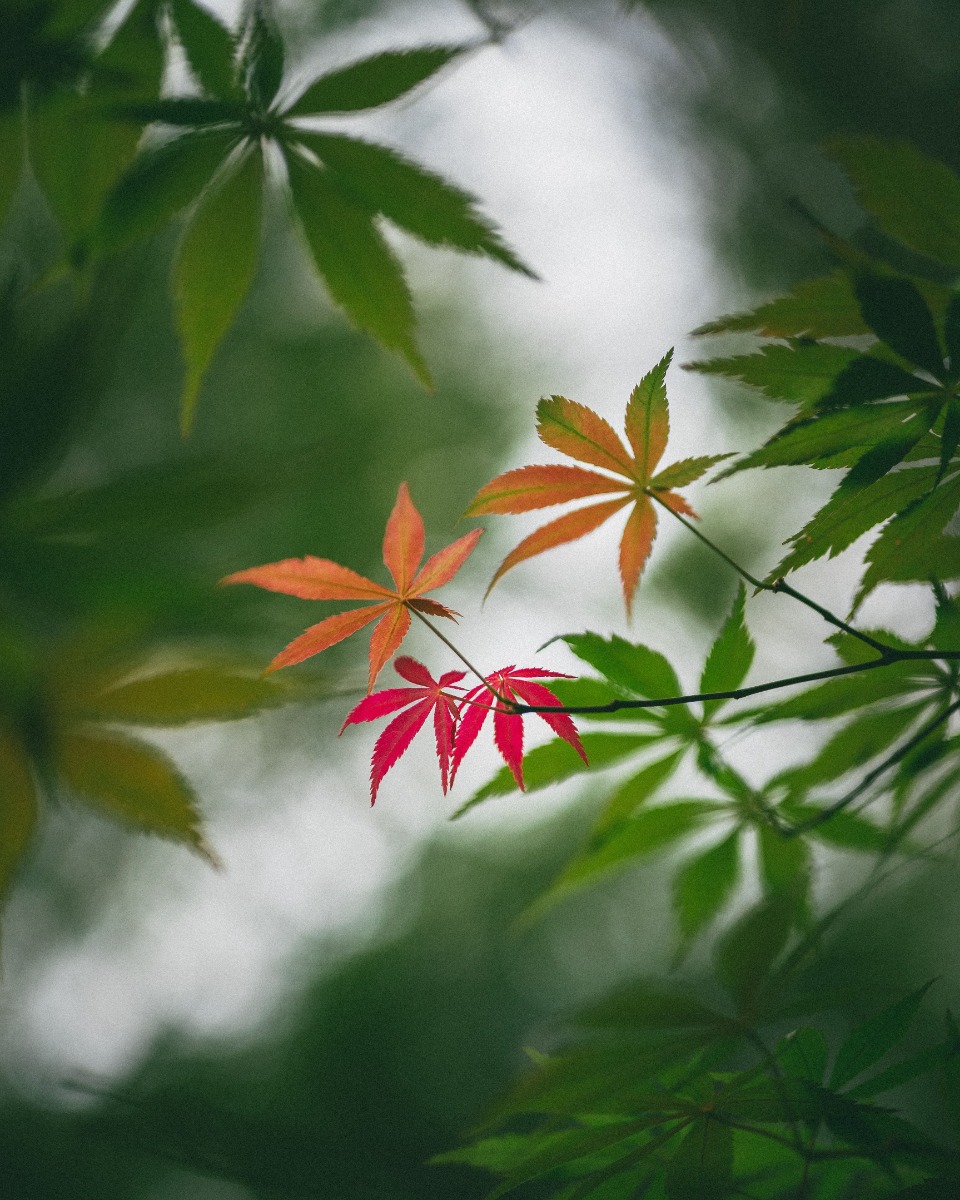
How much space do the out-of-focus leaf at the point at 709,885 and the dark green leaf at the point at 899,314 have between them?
515 mm

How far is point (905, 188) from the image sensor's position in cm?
53

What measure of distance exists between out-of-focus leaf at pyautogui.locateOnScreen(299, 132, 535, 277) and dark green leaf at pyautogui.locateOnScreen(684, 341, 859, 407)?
224 millimetres

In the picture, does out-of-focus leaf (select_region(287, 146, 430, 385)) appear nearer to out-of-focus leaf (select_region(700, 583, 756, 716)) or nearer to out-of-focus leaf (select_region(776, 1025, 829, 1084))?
out-of-focus leaf (select_region(700, 583, 756, 716))

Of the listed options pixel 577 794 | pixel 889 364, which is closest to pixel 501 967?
pixel 577 794

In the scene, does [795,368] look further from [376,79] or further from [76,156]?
[76,156]

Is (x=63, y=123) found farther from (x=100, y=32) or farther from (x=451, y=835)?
(x=451, y=835)

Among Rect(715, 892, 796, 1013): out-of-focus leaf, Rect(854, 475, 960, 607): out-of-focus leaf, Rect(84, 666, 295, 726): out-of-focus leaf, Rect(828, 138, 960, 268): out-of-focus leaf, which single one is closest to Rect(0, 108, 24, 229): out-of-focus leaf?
Rect(84, 666, 295, 726): out-of-focus leaf

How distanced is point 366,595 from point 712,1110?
442 millimetres

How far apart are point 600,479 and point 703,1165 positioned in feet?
1.57

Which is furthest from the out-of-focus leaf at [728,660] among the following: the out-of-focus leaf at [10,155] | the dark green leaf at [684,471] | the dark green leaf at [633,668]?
the out-of-focus leaf at [10,155]

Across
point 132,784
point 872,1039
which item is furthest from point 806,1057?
point 132,784

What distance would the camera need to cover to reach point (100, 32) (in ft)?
2.24

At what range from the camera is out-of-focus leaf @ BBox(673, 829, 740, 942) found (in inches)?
32.1

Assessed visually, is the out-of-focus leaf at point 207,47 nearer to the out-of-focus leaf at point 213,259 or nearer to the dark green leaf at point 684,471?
the out-of-focus leaf at point 213,259
